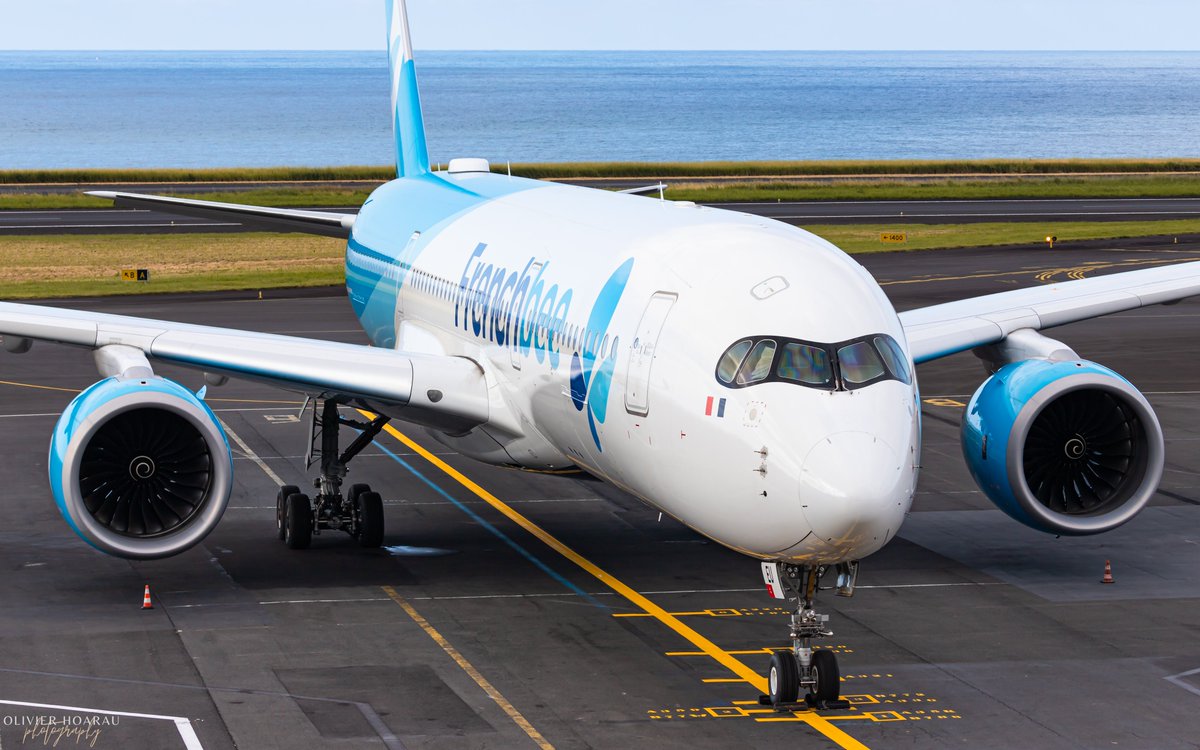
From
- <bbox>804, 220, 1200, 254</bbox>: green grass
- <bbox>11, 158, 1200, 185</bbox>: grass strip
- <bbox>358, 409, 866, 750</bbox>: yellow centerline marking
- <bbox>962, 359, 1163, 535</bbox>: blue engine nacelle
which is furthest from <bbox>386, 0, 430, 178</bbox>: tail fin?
<bbox>11, 158, 1200, 185</bbox>: grass strip

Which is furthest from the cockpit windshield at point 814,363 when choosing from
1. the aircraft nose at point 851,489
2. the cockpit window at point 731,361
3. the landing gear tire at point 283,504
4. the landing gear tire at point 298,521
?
the landing gear tire at point 283,504

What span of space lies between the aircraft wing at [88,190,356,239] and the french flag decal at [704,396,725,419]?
17.5 m

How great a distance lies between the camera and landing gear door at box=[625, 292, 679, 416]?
18094 mm

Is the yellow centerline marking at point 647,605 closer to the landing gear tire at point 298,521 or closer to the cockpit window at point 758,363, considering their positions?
the landing gear tire at point 298,521

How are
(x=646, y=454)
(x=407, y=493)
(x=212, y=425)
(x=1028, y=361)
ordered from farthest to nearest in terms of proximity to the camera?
(x=407, y=493) < (x=1028, y=361) < (x=212, y=425) < (x=646, y=454)

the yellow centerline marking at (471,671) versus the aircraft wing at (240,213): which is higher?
the aircraft wing at (240,213)

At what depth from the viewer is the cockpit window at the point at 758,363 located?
1648 centimetres

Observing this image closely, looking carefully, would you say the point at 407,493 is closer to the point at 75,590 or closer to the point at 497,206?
the point at 497,206

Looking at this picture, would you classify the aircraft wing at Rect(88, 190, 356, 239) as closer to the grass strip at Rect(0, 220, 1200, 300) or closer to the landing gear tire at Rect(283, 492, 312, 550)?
the landing gear tire at Rect(283, 492, 312, 550)

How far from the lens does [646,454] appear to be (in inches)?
715

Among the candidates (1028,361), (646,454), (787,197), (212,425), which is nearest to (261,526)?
(212,425)

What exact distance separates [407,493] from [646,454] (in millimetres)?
12647

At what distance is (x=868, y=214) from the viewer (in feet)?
286

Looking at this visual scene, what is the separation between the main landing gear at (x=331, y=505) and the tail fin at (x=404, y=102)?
10.3 meters
